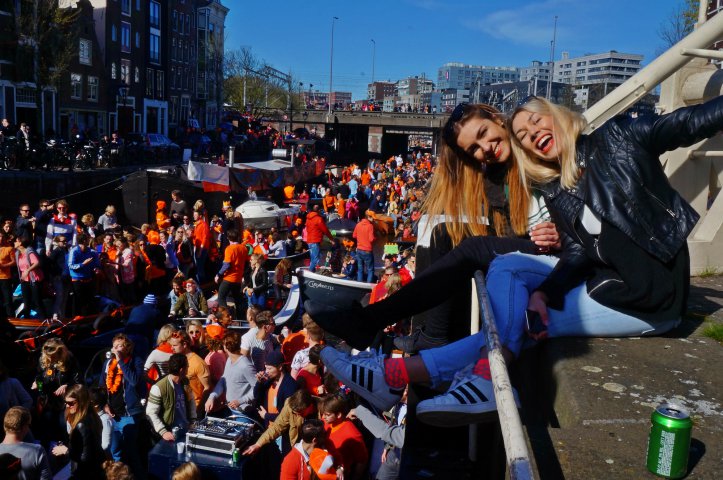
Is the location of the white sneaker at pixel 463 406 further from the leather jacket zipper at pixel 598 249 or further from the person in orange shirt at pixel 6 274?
the person in orange shirt at pixel 6 274

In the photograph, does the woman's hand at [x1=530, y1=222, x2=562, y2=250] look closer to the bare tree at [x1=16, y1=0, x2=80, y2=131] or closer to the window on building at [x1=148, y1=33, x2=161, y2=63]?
the bare tree at [x1=16, y1=0, x2=80, y2=131]

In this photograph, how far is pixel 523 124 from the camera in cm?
313

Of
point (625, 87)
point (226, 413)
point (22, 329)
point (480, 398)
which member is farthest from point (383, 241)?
point (480, 398)

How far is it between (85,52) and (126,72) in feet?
24.6

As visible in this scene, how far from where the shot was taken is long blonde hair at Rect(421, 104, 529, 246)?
343cm

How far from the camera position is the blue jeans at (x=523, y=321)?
277 cm

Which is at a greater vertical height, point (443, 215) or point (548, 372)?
point (443, 215)

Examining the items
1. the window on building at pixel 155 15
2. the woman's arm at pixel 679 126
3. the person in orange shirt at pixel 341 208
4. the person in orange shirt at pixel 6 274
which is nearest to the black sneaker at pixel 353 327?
the woman's arm at pixel 679 126

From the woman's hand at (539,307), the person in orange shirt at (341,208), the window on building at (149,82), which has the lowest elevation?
the person in orange shirt at (341,208)

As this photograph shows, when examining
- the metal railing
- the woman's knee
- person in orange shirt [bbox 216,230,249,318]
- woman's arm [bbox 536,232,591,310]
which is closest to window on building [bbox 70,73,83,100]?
person in orange shirt [bbox 216,230,249,318]

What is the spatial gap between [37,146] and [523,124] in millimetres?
22261

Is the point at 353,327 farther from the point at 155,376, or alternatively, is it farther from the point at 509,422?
the point at 155,376

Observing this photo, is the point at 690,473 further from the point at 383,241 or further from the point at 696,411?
the point at 383,241

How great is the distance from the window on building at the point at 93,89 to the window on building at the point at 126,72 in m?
5.30
